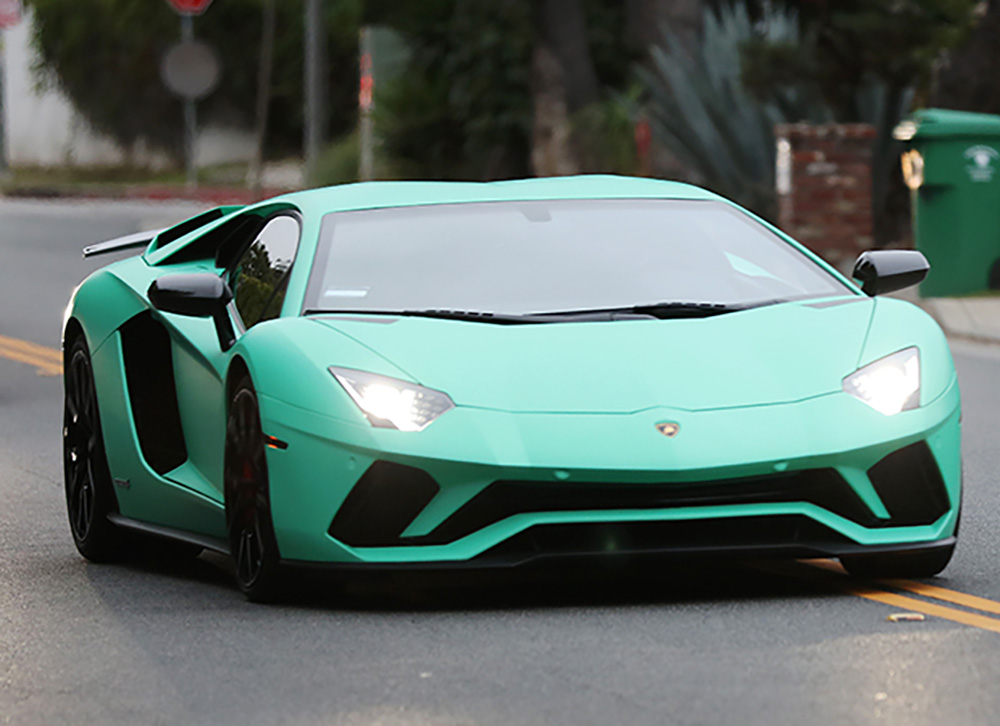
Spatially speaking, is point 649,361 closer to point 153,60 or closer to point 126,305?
point 126,305

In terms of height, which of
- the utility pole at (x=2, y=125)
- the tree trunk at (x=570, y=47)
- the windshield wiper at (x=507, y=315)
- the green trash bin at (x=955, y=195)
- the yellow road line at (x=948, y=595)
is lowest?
the utility pole at (x=2, y=125)

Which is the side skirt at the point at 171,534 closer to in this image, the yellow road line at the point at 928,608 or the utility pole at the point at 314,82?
the yellow road line at the point at 928,608

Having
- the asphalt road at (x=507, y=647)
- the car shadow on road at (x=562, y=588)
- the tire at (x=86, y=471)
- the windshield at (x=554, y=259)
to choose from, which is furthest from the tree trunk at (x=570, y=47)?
the car shadow on road at (x=562, y=588)

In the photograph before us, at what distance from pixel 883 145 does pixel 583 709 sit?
56.3ft

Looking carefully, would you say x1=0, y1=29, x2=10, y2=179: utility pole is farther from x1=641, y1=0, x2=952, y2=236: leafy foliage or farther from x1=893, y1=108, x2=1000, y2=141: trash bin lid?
x1=893, y1=108, x2=1000, y2=141: trash bin lid

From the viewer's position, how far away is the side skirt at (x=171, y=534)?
677 centimetres

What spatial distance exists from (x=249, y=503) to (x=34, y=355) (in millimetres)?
9719

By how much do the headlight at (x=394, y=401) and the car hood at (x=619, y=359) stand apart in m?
0.04

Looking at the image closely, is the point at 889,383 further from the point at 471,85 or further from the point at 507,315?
the point at 471,85

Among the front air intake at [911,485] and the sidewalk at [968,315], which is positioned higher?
the front air intake at [911,485]

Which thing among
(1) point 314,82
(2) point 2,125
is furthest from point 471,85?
(2) point 2,125

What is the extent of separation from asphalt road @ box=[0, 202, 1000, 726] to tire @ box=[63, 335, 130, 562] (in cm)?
10

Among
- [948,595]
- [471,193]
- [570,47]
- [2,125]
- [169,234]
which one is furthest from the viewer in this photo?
[2,125]

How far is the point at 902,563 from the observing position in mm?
6355
